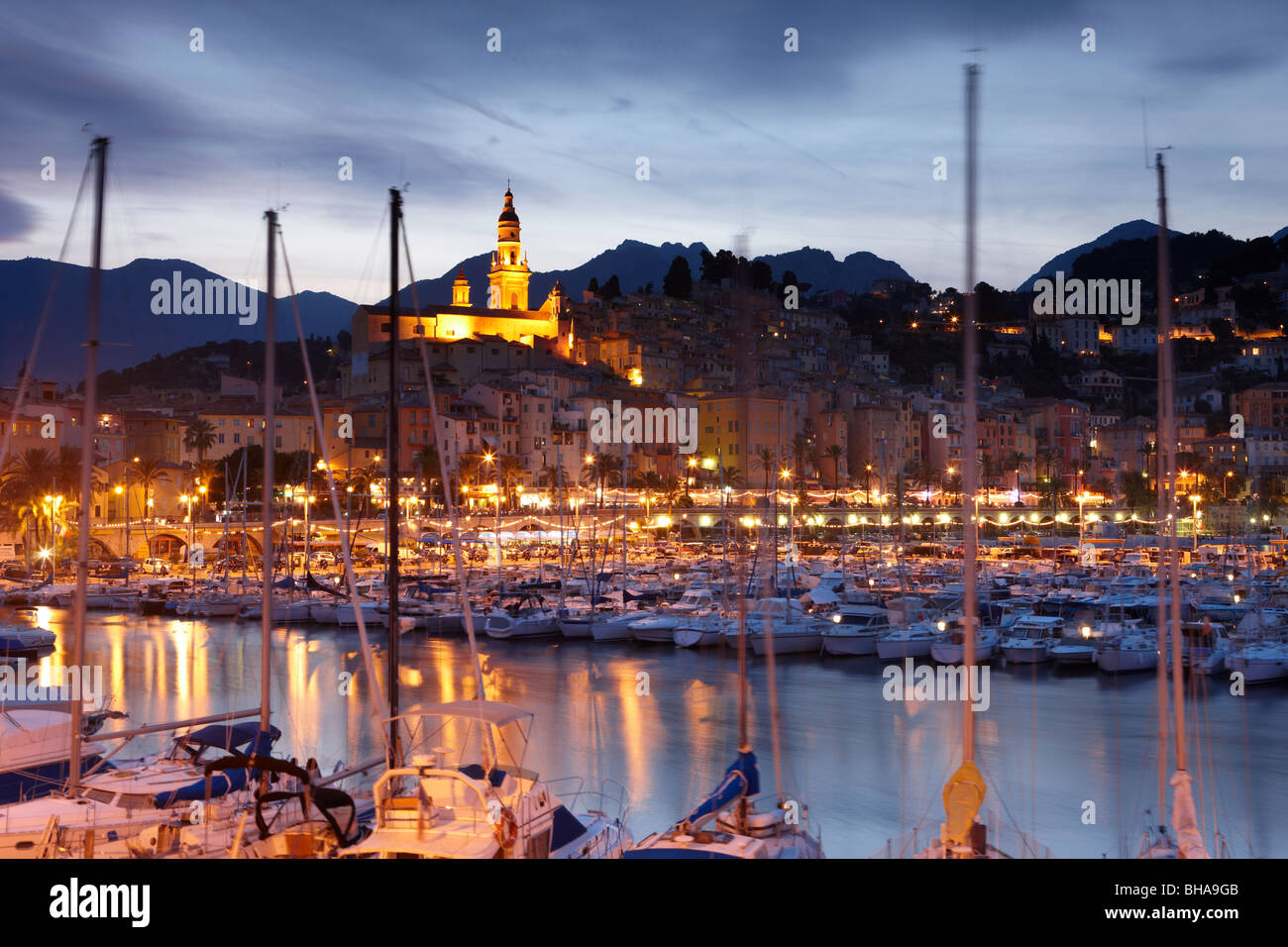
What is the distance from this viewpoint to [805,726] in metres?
19.3

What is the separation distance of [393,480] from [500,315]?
7236 cm

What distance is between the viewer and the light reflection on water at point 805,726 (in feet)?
46.4

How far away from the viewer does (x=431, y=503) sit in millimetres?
52281

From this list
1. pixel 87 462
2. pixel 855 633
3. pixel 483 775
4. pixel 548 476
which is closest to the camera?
pixel 87 462

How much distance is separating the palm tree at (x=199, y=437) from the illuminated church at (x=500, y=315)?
1420 cm

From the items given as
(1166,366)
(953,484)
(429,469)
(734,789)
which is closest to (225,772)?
(734,789)

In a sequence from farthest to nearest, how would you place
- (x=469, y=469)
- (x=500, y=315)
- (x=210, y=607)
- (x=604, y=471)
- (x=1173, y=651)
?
(x=500, y=315) → (x=604, y=471) → (x=469, y=469) → (x=210, y=607) → (x=1173, y=651)

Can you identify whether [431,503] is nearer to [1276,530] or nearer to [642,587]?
[642,587]

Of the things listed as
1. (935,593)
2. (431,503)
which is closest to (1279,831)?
(935,593)

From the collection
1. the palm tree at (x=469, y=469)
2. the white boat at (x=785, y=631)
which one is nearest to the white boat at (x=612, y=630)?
the white boat at (x=785, y=631)

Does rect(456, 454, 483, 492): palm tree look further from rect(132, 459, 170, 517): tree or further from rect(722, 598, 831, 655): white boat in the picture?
rect(722, 598, 831, 655): white boat

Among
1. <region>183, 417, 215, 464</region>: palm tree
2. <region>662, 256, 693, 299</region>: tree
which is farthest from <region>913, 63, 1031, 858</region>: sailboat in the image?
<region>662, 256, 693, 299</region>: tree

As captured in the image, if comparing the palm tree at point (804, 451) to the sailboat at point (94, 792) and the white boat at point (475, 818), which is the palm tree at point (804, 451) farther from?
the white boat at point (475, 818)

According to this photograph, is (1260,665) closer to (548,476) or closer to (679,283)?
(548,476)
